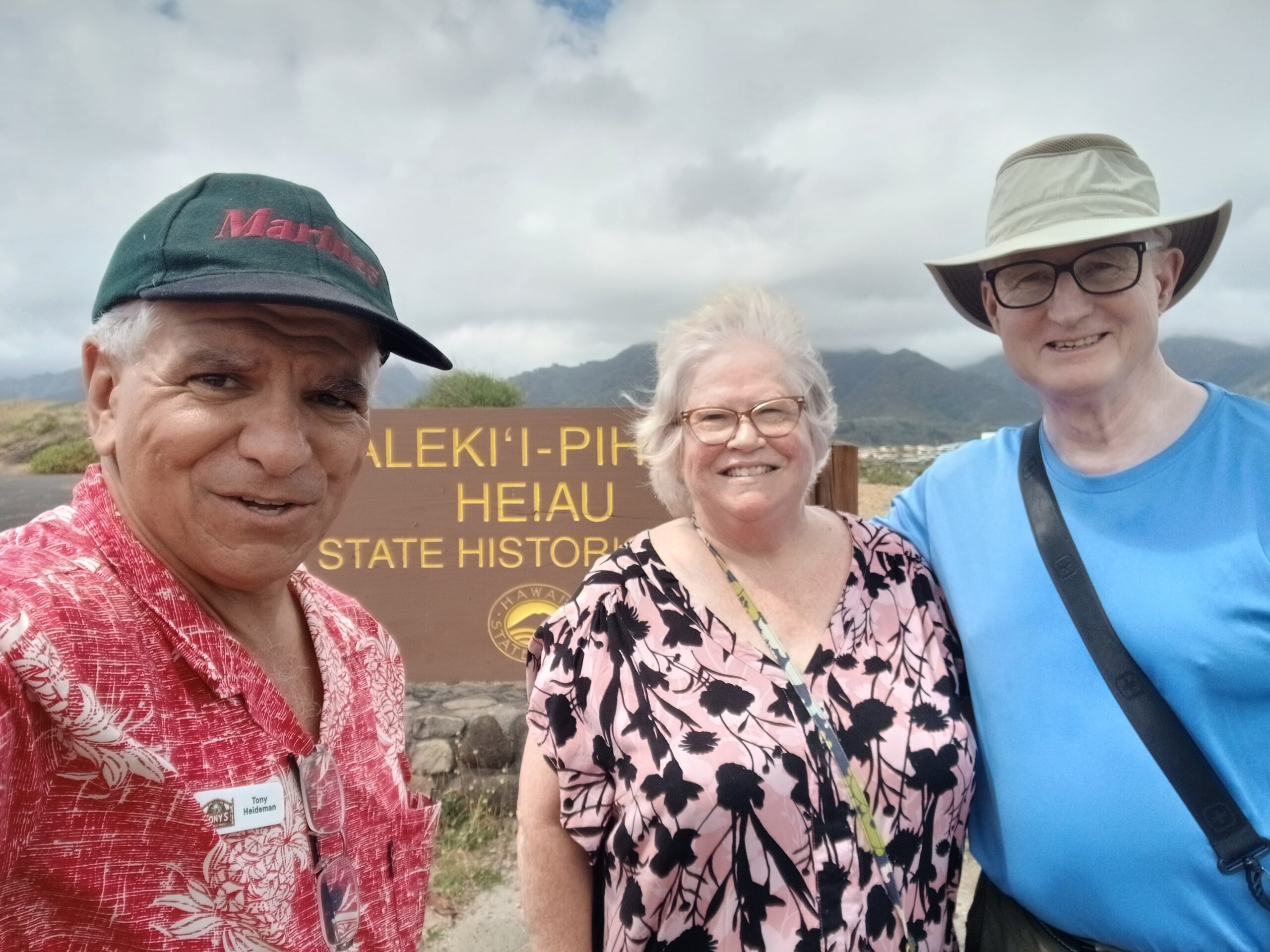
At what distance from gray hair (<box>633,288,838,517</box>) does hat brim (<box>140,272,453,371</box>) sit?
848mm

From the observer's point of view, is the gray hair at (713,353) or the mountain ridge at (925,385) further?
the mountain ridge at (925,385)

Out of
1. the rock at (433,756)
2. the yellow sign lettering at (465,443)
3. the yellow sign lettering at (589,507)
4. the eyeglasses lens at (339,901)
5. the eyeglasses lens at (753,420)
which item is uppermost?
the yellow sign lettering at (465,443)

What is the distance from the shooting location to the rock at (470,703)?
3.83 meters

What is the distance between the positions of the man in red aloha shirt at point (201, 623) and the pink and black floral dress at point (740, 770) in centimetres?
44

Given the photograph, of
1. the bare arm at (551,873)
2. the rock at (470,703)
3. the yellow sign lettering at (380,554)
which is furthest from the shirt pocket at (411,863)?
the rock at (470,703)

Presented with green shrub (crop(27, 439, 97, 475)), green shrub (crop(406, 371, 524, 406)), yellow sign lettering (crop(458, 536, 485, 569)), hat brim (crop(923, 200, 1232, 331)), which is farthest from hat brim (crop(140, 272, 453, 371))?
green shrub (crop(27, 439, 97, 475))

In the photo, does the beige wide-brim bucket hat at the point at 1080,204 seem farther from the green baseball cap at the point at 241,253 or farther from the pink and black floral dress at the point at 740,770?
the green baseball cap at the point at 241,253

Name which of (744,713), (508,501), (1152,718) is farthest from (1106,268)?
(508,501)

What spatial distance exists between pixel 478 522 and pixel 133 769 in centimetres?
272

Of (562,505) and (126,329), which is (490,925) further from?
(126,329)

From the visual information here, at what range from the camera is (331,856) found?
105 cm

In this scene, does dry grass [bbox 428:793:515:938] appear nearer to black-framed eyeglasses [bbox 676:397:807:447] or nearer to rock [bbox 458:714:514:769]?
rock [bbox 458:714:514:769]

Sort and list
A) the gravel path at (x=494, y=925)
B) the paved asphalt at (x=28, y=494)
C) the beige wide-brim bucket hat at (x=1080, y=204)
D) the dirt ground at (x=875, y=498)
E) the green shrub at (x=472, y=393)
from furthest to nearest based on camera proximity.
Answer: the dirt ground at (x=875, y=498)
the paved asphalt at (x=28, y=494)
the green shrub at (x=472, y=393)
the gravel path at (x=494, y=925)
the beige wide-brim bucket hat at (x=1080, y=204)

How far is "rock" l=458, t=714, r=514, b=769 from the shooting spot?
3.78 metres
